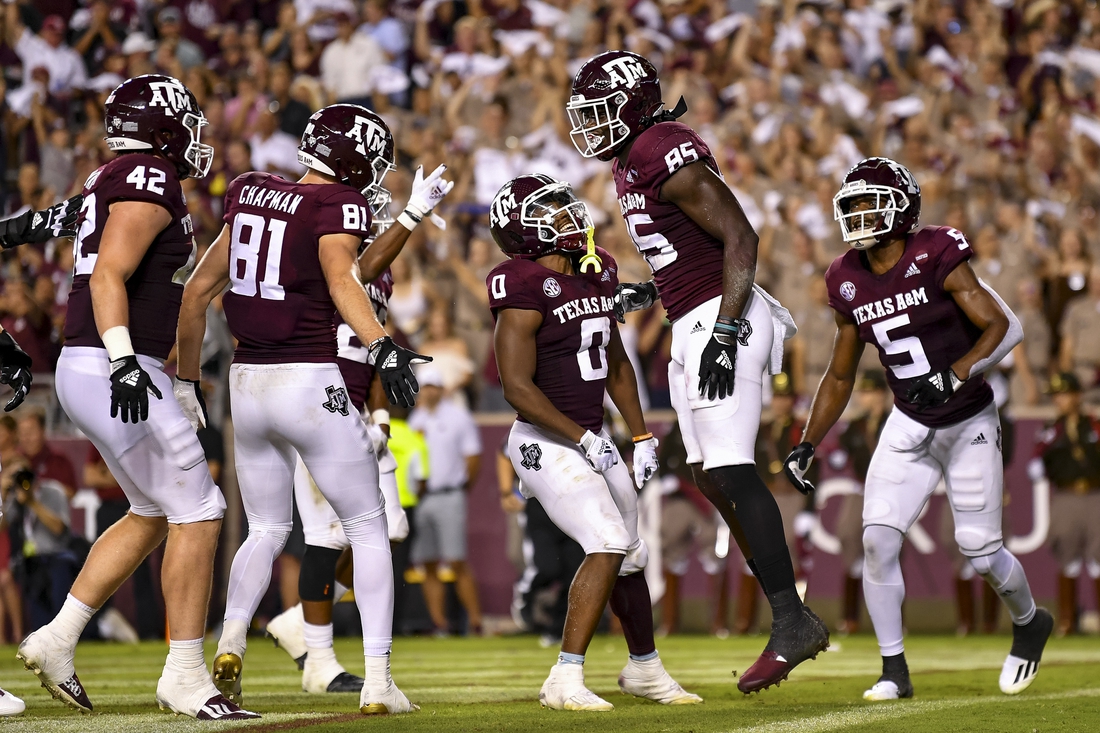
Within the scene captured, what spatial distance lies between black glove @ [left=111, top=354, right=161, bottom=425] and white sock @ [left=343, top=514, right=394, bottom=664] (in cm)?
96

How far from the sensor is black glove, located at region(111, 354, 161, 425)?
5.24 meters

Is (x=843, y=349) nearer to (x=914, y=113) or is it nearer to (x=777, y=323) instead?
(x=777, y=323)

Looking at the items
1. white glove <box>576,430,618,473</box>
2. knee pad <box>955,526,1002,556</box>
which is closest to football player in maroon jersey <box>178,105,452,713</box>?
white glove <box>576,430,618,473</box>

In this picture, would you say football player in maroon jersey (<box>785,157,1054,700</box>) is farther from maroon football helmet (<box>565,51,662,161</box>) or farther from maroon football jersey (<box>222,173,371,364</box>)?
maroon football jersey (<box>222,173,371,364</box>)

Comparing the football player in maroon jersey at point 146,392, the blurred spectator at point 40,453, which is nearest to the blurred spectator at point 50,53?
the blurred spectator at point 40,453

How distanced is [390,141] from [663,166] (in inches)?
45.8

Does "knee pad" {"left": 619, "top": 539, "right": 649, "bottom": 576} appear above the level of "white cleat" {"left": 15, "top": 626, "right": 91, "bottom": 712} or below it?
above

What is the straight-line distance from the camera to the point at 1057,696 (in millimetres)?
6418

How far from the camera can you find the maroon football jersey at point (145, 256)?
557 cm

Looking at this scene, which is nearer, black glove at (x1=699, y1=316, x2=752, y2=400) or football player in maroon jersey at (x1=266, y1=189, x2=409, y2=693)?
black glove at (x1=699, y1=316, x2=752, y2=400)

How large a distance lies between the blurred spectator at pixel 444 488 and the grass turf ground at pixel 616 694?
1.16m

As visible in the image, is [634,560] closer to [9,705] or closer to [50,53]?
[9,705]

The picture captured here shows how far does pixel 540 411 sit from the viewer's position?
6.01 m

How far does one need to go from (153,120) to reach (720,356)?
98.0 inches
